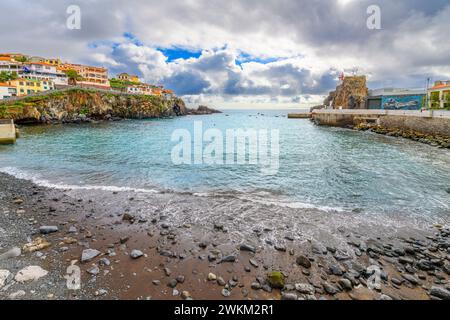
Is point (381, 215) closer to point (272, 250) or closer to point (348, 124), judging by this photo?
point (272, 250)

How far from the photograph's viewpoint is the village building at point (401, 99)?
238 feet

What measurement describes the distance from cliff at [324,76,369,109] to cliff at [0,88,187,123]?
9638 centimetres

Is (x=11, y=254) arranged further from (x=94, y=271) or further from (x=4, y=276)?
(x=94, y=271)

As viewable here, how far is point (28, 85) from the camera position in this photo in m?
89.0

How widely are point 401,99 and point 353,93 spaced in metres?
34.0

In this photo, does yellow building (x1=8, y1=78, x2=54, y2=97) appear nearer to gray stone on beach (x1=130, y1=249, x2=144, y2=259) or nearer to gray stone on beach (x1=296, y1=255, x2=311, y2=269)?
gray stone on beach (x1=130, y1=249, x2=144, y2=259)

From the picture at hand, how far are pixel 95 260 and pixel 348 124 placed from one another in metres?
76.4

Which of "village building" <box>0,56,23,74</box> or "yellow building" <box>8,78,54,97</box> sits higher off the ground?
"village building" <box>0,56,23,74</box>

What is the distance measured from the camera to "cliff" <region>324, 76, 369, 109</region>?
338 ft

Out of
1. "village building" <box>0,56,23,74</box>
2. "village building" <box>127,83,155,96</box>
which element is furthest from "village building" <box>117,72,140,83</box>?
"village building" <box>0,56,23,74</box>

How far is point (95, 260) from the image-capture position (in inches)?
284

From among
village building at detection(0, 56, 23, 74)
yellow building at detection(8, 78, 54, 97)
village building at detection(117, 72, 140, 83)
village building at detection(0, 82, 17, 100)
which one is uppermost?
village building at detection(117, 72, 140, 83)

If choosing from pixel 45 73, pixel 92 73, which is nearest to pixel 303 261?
pixel 45 73
